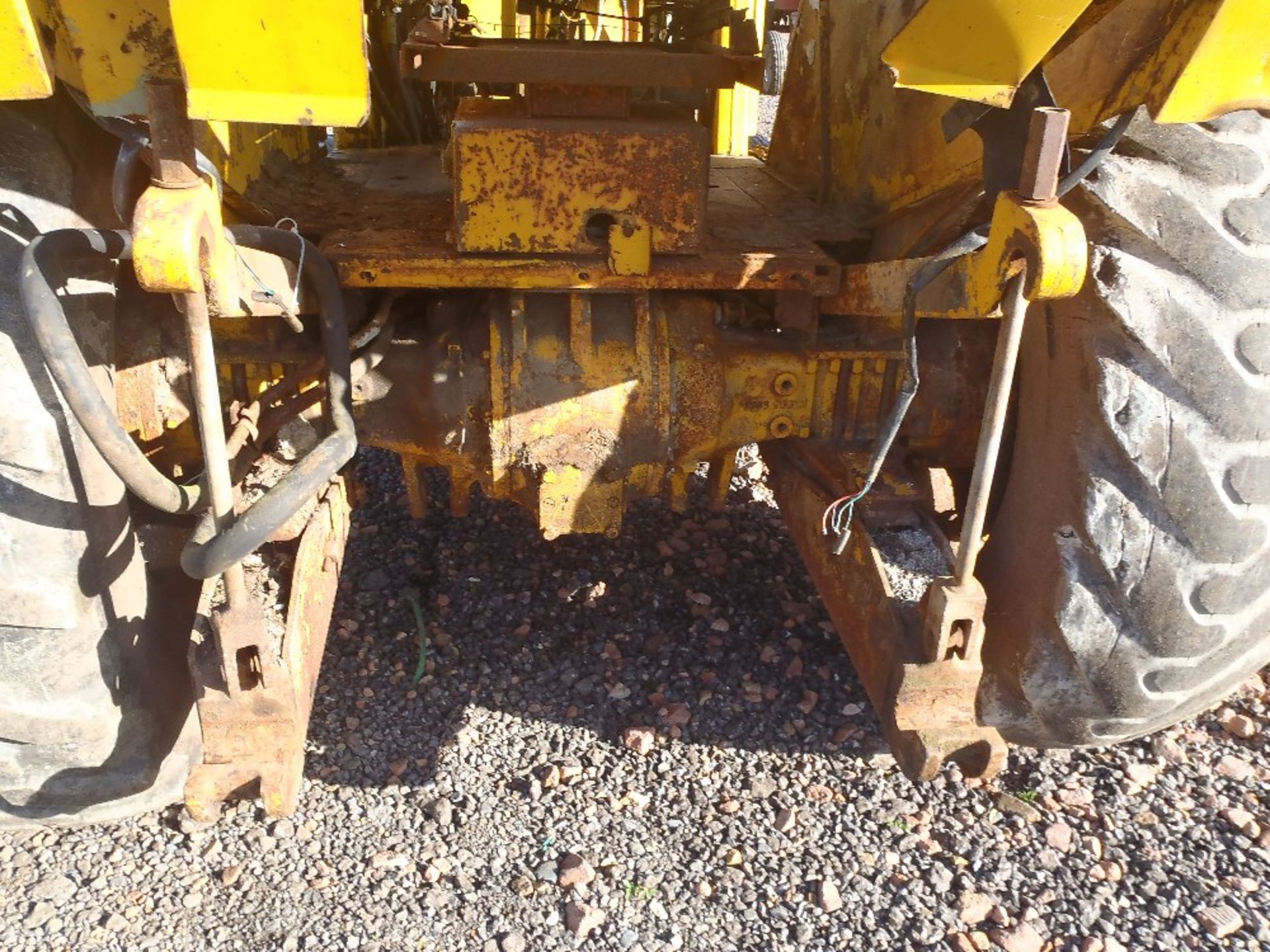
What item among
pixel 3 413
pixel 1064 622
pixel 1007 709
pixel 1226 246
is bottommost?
pixel 1007 709

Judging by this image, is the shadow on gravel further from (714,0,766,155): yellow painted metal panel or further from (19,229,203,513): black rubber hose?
(714,0,766,155): yellow painted metal panel

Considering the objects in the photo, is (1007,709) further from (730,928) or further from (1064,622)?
(730,928)

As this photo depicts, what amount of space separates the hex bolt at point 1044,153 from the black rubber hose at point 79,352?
118cm

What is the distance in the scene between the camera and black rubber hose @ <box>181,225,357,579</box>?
150 cm

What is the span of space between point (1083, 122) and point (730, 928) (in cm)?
151

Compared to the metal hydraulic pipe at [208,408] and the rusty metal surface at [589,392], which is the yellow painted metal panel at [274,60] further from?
the rusty metal surface at [589,392]

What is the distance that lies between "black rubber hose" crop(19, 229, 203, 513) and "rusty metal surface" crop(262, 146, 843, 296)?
40 cm

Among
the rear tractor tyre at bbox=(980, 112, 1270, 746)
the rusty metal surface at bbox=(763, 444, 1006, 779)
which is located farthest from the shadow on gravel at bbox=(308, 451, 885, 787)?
the rear tractor tyre at bbox=(980, 112, 1270, 746)

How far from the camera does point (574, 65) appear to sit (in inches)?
68.9

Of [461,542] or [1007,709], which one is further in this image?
[461,542]

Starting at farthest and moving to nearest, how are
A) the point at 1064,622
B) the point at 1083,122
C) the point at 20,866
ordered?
the point at 20,866
the point at 1064,622
the point at 1083,122

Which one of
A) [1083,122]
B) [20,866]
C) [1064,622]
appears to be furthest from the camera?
[20,866]

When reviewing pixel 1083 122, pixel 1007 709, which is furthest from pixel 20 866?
pixel 1083 122

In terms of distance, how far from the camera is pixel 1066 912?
2.04 meters
